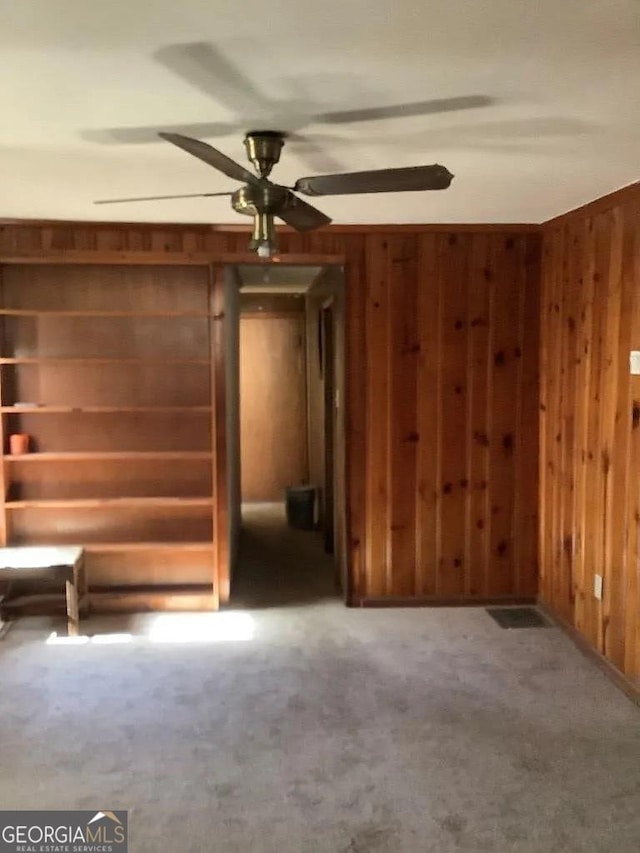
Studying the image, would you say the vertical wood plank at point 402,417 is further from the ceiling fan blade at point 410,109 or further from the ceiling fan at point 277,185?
the ceiling fan blade at point 410,109

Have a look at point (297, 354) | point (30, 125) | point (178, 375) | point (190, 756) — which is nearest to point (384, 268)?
point (178, 375)

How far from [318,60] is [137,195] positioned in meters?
1.91

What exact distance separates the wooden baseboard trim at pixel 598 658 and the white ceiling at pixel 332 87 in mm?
2223

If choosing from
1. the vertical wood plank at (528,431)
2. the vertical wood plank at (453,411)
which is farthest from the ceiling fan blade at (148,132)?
the vertical wood plank at (528,431)

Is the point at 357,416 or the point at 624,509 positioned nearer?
the point at 624,509

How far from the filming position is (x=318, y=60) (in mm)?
2010

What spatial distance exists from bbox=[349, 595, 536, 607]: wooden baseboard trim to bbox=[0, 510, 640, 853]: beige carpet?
291 mm

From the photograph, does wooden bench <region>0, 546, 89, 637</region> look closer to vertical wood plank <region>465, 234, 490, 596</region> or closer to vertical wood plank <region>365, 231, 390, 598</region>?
vertical wood plank <region>365, 231, 390, 598</region>

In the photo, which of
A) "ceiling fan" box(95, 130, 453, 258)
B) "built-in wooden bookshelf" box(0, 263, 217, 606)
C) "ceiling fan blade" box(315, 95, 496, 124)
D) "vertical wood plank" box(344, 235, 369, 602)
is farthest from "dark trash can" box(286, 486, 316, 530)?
"ceiling fan blade" box(315, 95, 496, 124)

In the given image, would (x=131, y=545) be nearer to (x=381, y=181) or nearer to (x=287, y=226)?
(x=287, y=226)

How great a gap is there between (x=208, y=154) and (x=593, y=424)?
99.4 inches

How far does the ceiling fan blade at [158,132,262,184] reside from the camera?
7.00ft

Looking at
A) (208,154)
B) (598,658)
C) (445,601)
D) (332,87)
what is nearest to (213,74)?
(208,154)

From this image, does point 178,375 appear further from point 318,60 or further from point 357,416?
point 318,60
